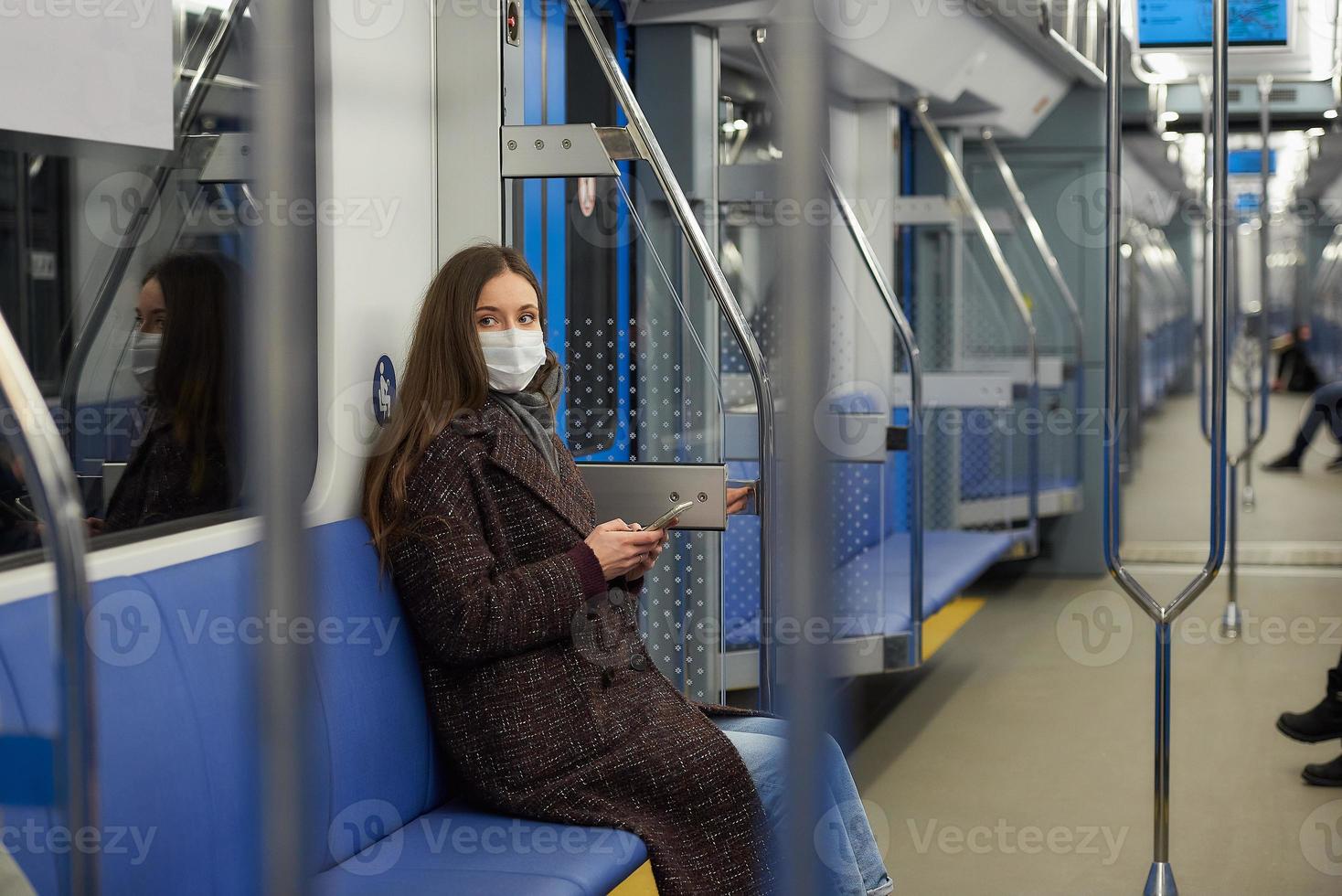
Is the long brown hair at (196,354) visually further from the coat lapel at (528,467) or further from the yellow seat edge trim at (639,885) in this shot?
the yellow seat edge trim at (639,885)

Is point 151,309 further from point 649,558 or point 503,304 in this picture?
point 649,558

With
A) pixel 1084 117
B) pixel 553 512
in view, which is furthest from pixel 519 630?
pixel 1084 117

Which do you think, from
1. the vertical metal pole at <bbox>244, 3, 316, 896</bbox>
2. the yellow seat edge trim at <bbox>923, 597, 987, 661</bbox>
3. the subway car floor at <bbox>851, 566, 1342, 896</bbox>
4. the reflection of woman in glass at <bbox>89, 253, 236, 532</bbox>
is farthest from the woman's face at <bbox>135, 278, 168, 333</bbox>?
the yellow seat edge trim at <bbox>923, 597, 987, 661</bbox>

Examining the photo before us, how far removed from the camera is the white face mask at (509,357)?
2.54m

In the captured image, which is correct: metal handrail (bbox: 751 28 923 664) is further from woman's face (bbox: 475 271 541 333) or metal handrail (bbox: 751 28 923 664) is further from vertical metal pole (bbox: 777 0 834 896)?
vertical metal pole (bbox: 777 0 834 896)

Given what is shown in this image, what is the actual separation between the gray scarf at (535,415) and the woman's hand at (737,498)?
40 centimetres

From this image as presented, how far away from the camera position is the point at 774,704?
310cm

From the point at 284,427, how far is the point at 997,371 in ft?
19.5

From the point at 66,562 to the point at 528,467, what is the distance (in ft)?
3.73

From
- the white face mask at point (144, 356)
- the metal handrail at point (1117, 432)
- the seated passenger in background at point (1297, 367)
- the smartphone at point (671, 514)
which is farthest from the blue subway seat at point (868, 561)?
the seated passenger in background at point (1297, 367)

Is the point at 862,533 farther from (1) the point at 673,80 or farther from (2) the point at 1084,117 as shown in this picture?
(2) the point at 1084,117

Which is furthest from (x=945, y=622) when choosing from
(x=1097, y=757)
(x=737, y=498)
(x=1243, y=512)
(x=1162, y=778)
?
(x=1243, y=512)

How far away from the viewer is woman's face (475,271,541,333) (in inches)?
101

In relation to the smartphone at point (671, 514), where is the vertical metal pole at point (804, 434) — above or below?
above
